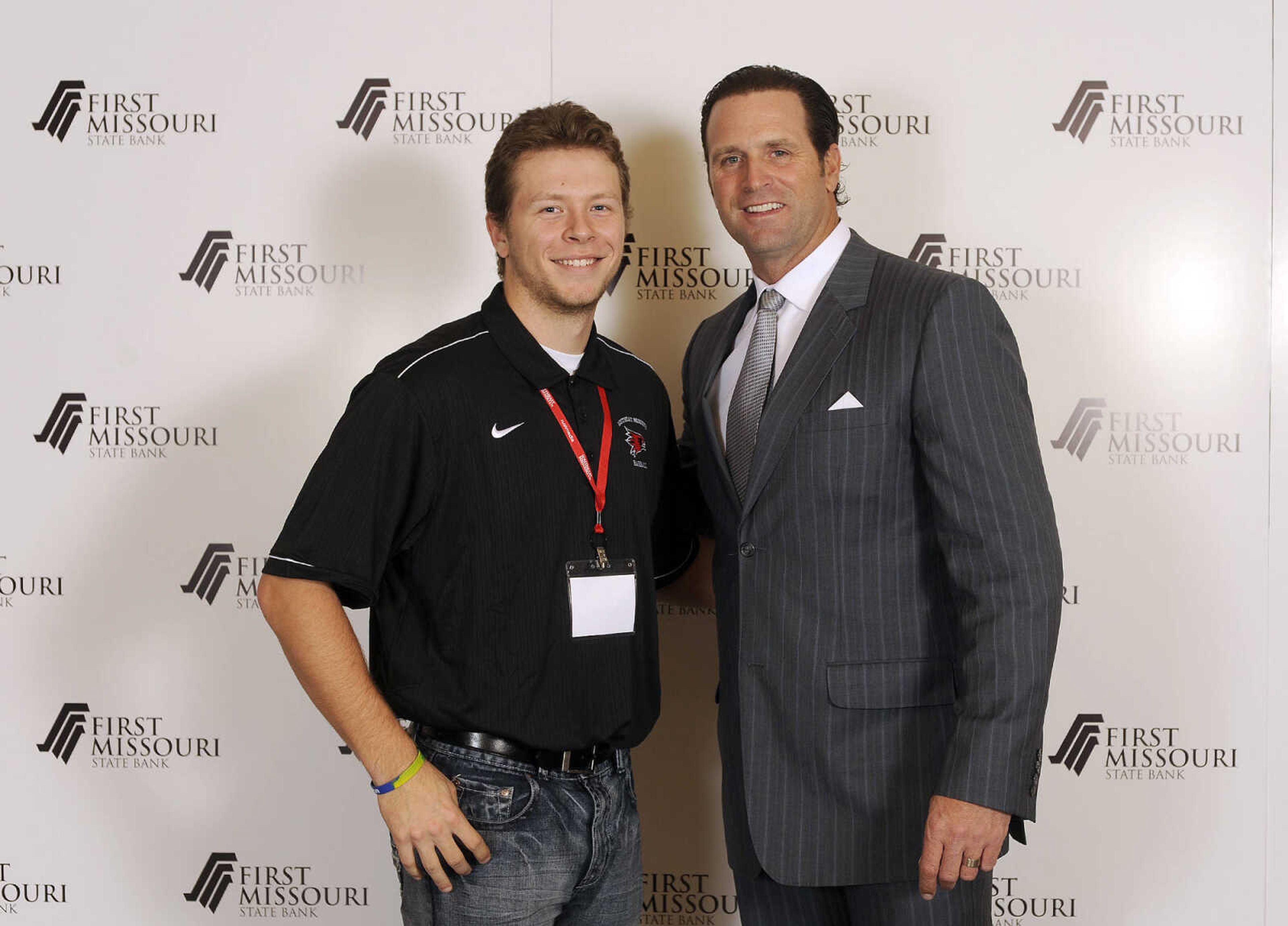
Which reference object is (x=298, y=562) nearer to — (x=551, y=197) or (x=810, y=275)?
(x=551, y=197)

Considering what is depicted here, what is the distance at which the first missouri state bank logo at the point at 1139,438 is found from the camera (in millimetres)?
2643

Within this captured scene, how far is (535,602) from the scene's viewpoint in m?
1.70

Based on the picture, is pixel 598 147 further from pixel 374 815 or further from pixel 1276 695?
pixel 1276 695

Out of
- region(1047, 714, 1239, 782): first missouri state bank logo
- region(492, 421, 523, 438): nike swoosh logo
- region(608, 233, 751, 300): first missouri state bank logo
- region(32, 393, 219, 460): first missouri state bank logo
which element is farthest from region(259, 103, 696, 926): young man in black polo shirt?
region(1047, 714, 1239, 782): first missouri state bank logo

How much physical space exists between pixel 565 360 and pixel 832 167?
0.73m

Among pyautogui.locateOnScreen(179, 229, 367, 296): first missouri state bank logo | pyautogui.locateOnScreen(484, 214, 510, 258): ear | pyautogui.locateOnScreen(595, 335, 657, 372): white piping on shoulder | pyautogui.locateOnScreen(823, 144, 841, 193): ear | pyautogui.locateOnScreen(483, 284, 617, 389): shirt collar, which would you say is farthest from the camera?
pyautogui.locateOnScreen(179, 229, 367, 296): first missouri state bank logo

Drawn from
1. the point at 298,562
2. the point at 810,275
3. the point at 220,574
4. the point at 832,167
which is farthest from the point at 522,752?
the point at 220,574

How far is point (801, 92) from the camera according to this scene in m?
1.99

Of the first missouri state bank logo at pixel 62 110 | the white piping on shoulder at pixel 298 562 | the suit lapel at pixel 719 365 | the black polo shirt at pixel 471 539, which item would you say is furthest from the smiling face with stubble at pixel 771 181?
the first missouri state bank logo at pixel 62 110

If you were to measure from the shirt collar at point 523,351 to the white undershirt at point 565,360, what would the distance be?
12 mm

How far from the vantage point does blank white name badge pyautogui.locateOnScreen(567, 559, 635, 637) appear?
5.66 feet

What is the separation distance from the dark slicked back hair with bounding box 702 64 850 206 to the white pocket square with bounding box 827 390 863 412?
1.85ft

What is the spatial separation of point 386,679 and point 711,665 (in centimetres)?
125

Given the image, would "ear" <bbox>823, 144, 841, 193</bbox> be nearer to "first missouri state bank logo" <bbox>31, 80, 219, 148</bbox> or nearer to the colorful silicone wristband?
A: the colorful silicone wristband
